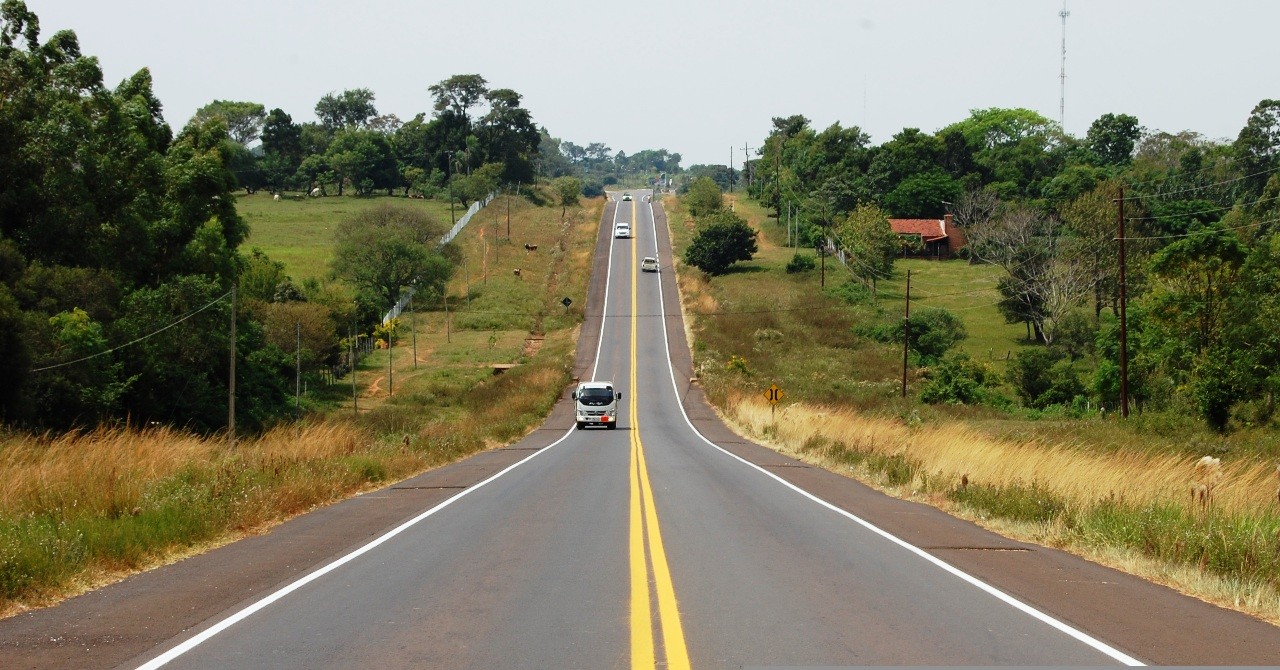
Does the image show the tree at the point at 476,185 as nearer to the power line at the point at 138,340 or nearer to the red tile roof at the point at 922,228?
the red tile roof at the point at 922,228

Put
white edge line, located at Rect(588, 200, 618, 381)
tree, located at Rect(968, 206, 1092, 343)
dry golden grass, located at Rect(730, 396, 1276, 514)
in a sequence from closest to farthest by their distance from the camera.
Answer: dry golden grass, located at Rect(730, 396, 1276, 514) < white edge line, located at Rect(588, 200, 618, 381) < tree, located at Rect(968, 206, 1092, 343)

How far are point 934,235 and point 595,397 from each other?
7833cm

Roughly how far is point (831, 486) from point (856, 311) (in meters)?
69.9

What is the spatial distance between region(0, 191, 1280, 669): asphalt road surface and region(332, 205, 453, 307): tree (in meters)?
78.0

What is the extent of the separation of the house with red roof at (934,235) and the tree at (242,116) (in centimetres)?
11602

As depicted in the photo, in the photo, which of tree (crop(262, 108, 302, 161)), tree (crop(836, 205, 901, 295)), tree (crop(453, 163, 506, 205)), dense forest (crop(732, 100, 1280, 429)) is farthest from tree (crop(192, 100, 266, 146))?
tree (crop(836, 205, 901, 295))

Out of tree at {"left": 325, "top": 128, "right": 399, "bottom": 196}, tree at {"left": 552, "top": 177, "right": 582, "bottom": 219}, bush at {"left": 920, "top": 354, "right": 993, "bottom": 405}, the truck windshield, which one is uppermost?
tree at {"left": 325, "top": 128, "right": 399, "bottom": 196}

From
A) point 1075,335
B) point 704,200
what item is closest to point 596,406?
point 1075,335

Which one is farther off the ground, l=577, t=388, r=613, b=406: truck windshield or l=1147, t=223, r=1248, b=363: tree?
l=1147, t=223, r=1248, b=363: tree

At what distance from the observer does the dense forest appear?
A: 5231 centimetres

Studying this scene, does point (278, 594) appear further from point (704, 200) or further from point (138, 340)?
point (704, 200)

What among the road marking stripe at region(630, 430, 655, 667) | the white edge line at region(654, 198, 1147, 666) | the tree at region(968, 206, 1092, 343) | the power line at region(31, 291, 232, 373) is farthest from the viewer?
the tree at region(968, 206, 1092, 343)

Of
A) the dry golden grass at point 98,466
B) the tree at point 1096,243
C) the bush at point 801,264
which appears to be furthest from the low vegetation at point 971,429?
the dry golden grass at point 98,466

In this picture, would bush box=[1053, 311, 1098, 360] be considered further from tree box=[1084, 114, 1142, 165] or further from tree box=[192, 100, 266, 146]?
tree box=[192, 100, 266, 146]
